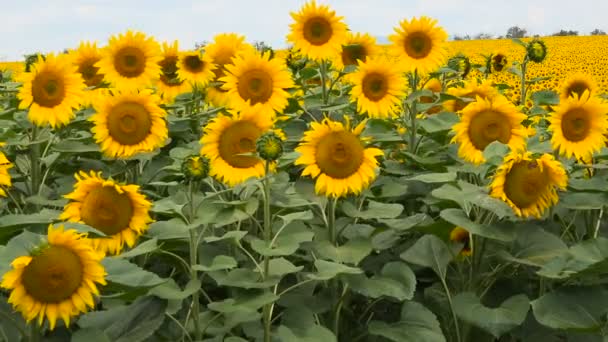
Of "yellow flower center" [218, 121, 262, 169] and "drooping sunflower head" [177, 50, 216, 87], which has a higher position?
"drooping sunflower head" [177, 50, 216, 87]

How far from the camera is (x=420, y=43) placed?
14.9ft

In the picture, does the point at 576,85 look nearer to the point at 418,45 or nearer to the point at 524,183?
the point at 418,45

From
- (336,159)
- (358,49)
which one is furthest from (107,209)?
(358,49)

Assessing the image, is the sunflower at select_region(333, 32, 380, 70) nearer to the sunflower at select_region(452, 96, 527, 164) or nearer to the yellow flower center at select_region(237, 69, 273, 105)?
the yellow flower center at select_region(237, 69, 273, 105)

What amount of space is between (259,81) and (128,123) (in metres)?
0.69

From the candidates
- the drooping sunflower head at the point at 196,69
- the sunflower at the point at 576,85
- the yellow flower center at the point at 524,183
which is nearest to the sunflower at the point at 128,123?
the drooping sunflower head at the point at 196,69

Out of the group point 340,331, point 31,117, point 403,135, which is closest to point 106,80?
point 31,117

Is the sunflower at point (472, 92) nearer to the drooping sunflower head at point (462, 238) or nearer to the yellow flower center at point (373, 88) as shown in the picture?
the yellow flower center at point (373, 88)

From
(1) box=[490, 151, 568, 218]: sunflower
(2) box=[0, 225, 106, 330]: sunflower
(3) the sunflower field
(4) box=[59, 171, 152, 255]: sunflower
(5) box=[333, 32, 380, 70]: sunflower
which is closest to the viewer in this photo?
(2) box=[0, 225, 106, 330]: sunflower

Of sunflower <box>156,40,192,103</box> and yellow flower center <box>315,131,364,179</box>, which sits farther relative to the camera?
sunflower <box>156,40,192,103</box>

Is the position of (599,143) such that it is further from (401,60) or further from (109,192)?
(109,192)

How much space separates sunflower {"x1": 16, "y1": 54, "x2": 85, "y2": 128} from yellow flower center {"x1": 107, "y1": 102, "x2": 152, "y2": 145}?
379 millimetres

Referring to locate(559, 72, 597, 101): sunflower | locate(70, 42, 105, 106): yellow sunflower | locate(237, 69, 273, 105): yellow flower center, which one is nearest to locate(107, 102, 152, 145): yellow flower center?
locate(237, 69, 273, 105): yellow flower center

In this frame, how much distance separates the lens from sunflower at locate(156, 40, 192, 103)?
4641mm
